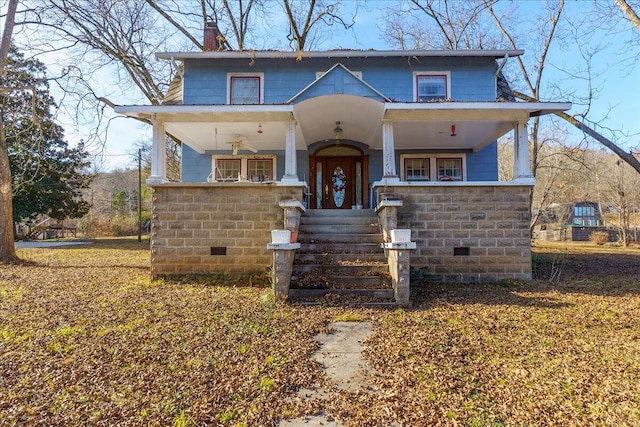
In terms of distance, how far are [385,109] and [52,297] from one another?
6891 mm

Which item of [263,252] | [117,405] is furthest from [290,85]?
[117,405]

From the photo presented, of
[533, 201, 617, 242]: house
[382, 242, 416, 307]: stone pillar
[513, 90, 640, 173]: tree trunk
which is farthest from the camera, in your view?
[533, 201, 617, 242]: house

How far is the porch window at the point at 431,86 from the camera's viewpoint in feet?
33.9

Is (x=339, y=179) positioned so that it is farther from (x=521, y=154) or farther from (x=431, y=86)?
(x=521, y=154)

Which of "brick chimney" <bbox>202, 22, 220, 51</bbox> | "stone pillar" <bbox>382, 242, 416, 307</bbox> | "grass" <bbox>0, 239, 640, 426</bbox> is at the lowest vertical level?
"grass" <bbox>0, 239, 640, 426</bbox>

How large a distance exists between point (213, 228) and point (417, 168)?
20.9 ft

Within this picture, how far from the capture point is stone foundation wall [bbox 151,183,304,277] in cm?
733

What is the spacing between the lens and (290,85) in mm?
10273

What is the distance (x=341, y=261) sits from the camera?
21.1 ft

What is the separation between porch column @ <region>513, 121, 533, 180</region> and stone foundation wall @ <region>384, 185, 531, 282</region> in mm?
403

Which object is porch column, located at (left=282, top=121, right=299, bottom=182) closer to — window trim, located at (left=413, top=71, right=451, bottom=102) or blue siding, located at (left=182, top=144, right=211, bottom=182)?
blue siding, located at (left=182, top=144, right=211, bottom=182)

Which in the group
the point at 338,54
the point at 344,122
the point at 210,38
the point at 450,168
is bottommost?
the point at 450,168

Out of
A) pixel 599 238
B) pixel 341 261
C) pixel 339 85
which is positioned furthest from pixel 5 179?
pixel 599 238

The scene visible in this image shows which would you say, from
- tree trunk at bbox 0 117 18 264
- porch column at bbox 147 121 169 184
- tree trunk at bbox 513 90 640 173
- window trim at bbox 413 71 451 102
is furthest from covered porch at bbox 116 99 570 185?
tree trunk at bbox 0 117 18 264
